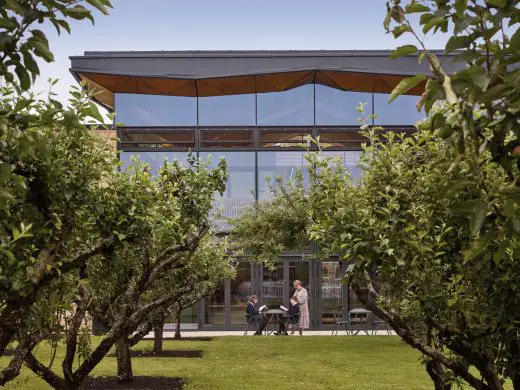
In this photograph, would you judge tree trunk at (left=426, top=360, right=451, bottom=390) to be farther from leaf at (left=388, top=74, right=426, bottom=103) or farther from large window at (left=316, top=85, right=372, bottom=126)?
large window at (left=316, top=85, right=372, bottom=126)

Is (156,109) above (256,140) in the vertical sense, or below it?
above

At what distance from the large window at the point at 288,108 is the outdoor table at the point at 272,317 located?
26.4 feet

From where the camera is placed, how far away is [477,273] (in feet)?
21.8

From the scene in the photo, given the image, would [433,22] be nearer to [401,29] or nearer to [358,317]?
[401,29]

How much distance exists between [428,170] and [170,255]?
17.0 ft

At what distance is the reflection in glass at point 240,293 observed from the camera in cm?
3162

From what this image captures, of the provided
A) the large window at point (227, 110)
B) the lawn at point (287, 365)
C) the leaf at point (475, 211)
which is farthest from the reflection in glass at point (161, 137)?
the leaf at point (475, 211)

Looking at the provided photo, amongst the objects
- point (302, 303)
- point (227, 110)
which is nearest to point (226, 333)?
point (302, 303)

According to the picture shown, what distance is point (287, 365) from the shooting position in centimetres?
1900

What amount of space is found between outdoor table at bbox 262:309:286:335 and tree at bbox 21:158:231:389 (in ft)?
48.1

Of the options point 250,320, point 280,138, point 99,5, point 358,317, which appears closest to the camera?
point 99,5

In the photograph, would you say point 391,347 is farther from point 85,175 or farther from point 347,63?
point 85,175

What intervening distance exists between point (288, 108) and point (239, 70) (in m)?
2.73

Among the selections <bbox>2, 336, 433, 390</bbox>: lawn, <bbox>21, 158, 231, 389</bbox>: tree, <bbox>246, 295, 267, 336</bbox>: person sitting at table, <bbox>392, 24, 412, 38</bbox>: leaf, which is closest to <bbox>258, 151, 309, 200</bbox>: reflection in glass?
<bbox>246, 295, 267, 336</bbox>: person sitting at table
